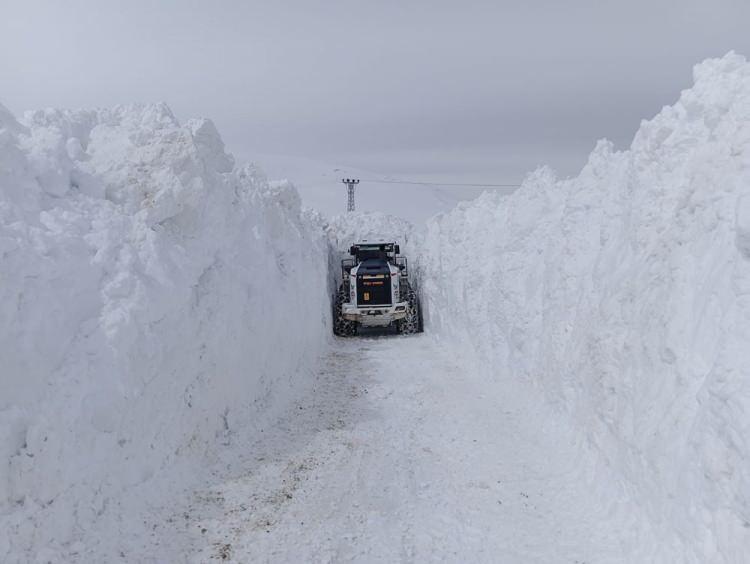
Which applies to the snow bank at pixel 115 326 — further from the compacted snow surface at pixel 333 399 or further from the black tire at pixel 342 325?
the black tire at pixel 342 325

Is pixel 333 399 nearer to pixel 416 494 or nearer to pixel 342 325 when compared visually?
pixel 416 494

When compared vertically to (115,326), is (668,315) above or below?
above

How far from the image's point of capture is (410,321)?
22.7 meters

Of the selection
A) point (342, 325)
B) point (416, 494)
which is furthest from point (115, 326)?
point (342, 325)

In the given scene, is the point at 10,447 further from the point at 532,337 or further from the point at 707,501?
the point at 532,337

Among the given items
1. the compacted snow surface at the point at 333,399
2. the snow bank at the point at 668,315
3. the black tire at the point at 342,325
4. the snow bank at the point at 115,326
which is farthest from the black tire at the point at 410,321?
the snow bank at the point at 115,326

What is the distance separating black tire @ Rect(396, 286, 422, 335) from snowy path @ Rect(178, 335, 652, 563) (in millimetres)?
11486

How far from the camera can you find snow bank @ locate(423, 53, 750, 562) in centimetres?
417

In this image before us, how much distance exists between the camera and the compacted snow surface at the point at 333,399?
482 cm

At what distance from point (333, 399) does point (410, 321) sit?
1164 cm

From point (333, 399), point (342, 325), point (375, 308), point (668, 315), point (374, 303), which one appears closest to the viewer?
point (668, 315)

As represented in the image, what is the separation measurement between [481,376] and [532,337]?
2.17 m

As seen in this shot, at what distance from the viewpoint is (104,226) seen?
275 inches

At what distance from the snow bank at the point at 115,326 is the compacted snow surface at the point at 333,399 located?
30 millimetres
